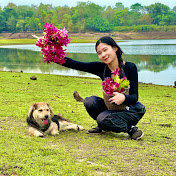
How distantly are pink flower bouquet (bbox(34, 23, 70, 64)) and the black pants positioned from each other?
3.39 feet

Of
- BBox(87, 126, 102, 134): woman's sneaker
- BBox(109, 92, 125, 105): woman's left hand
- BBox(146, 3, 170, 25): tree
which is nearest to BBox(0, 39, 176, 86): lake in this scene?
BBox(87, 126, 102, 134): woman's sneaker

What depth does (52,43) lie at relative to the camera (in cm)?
530

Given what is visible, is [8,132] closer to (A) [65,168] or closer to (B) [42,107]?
(B) [42,107]

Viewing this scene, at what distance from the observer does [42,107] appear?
530 centimetres

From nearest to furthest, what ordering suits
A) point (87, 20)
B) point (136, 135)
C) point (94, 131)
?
point (136, 135) → point (94, 131) → point (87, 20)

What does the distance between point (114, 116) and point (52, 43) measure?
169 centimetres

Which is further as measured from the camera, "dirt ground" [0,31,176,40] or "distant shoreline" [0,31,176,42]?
"dirt ground" [0,31,176,40]

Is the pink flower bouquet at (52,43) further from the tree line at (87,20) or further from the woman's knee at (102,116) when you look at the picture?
the tree line at (87,20)

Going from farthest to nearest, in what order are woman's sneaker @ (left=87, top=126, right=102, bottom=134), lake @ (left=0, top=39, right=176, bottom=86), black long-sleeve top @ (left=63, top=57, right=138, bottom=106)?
lake @ (left=0, top=39, right=176, bottom=86), woman's sneaker @ (left=87, top=126, right=102, bottom=134), black long-sleeve top @ (left=63, top=57, right=138, bottom=106)

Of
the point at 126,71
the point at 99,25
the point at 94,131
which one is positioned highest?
the point at 99,25

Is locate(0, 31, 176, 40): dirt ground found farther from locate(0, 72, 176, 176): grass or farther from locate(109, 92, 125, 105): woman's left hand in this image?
locate(109, 92, 125, 105): woman's left hand

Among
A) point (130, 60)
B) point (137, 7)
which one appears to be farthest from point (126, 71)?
point (137, 7)

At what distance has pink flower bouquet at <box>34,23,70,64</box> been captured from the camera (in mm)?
5240

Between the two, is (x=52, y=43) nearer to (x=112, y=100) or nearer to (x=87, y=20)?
(x=112, y=100)
